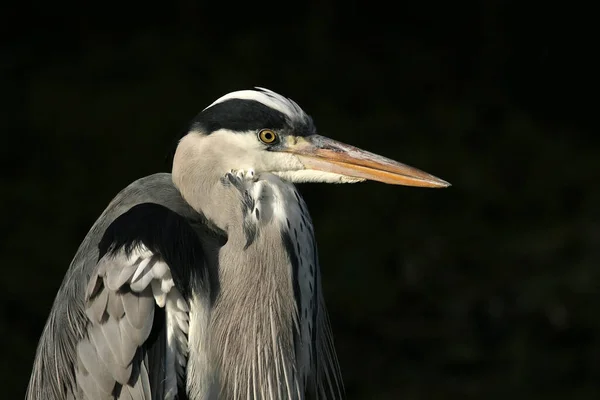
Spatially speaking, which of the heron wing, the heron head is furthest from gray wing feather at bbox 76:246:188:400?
the heron head

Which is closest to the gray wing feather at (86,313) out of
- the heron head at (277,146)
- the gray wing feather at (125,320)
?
the gray wing feather at (125,320)

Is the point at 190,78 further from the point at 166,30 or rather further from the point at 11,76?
the point at 11,76

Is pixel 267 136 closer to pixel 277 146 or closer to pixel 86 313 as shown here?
pixel 277 146

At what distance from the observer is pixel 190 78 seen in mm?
5629

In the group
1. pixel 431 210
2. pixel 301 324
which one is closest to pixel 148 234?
pixel 301 324

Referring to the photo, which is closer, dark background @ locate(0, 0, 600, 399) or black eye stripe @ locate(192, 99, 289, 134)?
black eye stripe @ locate(192, 99, 289, 134)

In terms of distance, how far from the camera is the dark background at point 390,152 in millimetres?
4137

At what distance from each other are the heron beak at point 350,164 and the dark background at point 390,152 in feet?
5.59

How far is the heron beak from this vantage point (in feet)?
7.93

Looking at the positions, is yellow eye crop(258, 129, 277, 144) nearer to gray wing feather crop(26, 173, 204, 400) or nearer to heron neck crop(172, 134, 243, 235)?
heron neck crop(172, 134, 243, 235)

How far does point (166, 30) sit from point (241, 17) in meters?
0.42

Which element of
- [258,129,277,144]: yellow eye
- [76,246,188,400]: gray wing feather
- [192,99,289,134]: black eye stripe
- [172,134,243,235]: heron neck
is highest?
[192,99,289,134]: black eye stripe

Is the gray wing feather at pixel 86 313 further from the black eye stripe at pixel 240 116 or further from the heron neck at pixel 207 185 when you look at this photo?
the black eye stripe at pixel 240 116

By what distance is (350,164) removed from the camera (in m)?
2.43
